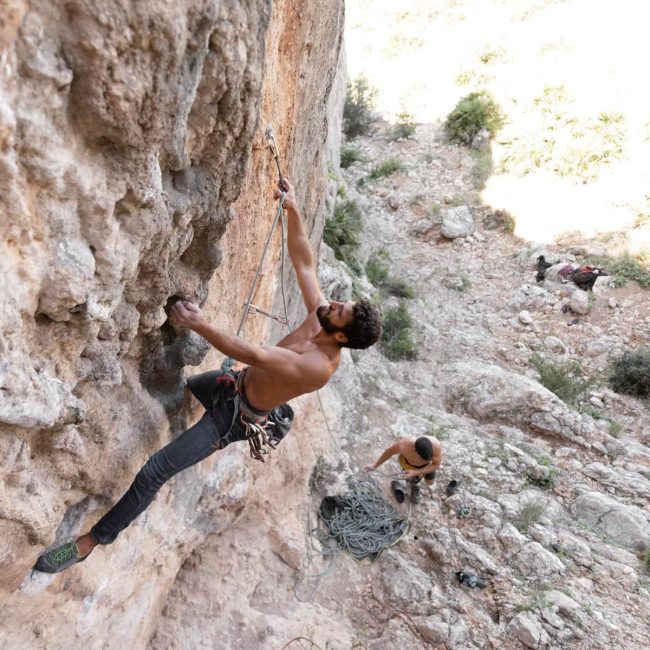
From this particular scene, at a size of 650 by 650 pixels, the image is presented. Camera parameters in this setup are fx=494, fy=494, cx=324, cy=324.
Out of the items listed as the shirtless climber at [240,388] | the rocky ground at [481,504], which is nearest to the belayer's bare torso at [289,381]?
the shirtless climber at [240,388]

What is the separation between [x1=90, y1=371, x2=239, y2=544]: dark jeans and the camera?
2.19 m

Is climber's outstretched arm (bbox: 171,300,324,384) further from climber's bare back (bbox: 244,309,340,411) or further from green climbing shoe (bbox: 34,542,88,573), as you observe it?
green climbing shoe (bbox: 34,542,88,573)

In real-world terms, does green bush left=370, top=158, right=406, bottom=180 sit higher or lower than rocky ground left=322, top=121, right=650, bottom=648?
higher

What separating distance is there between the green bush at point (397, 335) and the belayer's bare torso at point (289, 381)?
15.9 ft

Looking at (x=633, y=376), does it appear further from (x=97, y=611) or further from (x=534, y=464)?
(x=97, y=611)

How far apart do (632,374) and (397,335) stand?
350 centimetres

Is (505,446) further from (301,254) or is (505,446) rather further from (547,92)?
(547,92)

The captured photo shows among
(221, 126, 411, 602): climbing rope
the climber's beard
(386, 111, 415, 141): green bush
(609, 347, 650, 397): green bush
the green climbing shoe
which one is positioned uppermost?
(386, 111, 415, 141): green bush

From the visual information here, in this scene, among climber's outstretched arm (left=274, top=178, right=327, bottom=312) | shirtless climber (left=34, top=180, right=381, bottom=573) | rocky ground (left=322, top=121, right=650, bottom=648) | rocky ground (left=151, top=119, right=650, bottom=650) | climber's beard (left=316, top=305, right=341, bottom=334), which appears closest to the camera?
shirtless climber (left=34, top=180, right=381, bottom=573)

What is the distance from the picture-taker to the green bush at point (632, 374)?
7246 millimetres

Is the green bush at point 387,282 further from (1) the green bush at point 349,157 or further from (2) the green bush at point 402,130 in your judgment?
(2) the green bush at point 402,130

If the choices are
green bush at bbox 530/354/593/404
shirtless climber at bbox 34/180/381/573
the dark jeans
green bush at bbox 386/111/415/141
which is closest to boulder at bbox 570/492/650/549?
green bush at bbox 530/354/593/404

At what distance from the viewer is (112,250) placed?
1629mm

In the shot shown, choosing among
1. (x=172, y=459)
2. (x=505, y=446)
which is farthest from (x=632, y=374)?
(x=172, y=459)
